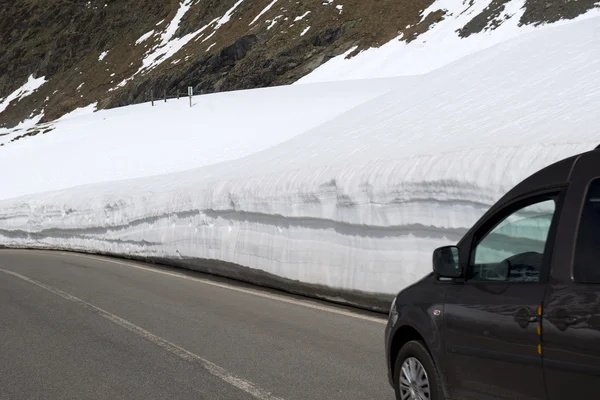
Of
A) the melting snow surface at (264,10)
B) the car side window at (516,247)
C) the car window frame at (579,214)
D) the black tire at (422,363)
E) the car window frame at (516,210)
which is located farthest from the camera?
the melting snow surface at (264,10)

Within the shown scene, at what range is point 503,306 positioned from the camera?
4.09 m

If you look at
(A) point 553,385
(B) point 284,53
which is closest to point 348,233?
(A) point 553,385

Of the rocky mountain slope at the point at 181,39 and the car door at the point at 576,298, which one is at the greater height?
the rocky mountain slope at the point at 181,39

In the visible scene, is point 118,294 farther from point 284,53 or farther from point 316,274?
point 284,53

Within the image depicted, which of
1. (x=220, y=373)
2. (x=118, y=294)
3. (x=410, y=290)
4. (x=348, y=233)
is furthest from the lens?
(x=118, y=294)

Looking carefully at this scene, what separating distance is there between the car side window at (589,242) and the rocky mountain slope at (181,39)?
45142 millimetres

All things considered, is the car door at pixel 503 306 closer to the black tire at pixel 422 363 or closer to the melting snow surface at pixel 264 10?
the black tire at pixel 422 363

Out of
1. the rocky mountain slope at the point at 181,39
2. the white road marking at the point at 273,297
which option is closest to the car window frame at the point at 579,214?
the white road marking at the point at 273,297

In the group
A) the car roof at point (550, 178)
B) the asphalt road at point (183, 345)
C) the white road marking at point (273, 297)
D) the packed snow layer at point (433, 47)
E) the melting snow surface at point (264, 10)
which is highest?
the melting snow surface at point (264, 10)

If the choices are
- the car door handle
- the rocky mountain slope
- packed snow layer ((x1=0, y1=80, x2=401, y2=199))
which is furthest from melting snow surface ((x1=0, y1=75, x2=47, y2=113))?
the car door handle

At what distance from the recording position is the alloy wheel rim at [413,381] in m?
4.86

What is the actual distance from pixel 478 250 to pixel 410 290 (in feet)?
2.22

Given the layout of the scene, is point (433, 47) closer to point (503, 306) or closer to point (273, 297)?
point (273, 297)

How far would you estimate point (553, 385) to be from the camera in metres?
3.67
